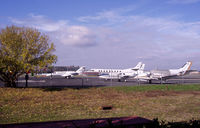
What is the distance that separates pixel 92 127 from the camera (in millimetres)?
5496

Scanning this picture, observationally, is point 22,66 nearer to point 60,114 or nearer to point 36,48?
point 36,48

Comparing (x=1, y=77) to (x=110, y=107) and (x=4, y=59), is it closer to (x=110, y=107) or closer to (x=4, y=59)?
(x=4, y=59)

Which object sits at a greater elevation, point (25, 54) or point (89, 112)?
point (25, 54)

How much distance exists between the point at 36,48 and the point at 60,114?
13.0m

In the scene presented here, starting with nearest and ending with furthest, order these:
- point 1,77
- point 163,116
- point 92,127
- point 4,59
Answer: point 92,127 → point 163,116 → point 4,59 → point 1,77

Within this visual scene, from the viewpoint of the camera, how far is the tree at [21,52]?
21.2 m

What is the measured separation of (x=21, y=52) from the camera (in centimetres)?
2212

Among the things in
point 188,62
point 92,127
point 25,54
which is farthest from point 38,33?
point 188,62

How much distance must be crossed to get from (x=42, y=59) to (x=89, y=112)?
12.6 metres

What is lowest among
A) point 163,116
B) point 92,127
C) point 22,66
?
point 163,116

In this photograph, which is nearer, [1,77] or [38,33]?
[38,33]

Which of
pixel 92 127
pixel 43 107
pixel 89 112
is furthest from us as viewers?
Answer: pixel 43 107

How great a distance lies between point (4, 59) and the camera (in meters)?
20.7

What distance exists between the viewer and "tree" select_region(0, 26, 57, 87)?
21.2m
